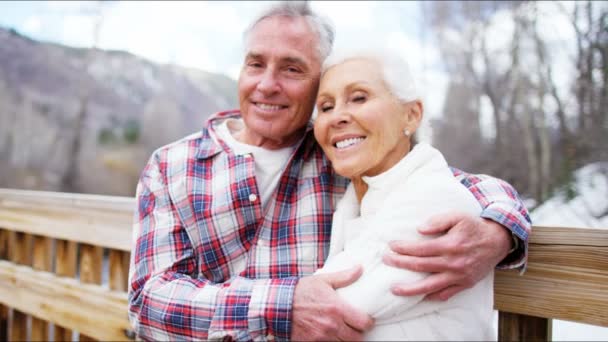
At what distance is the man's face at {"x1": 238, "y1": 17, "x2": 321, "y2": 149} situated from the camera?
4.50 ft

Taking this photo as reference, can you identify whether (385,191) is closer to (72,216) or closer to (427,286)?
(427,286)

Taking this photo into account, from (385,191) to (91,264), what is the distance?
1565mm

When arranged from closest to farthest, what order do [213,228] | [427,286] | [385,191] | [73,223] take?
[427,286] < [385,191] < [213,228] < [73,223]

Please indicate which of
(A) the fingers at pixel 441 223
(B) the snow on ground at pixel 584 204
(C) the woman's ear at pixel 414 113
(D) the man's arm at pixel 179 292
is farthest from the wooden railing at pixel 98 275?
(B) the snow on ground at pixel 584 204

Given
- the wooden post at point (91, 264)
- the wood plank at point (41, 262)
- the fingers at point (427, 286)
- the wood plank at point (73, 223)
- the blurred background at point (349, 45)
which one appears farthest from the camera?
the blurred background at point (349, 45)

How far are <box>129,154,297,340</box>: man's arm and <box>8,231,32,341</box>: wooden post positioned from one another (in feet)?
4.17

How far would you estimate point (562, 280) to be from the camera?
1.00m

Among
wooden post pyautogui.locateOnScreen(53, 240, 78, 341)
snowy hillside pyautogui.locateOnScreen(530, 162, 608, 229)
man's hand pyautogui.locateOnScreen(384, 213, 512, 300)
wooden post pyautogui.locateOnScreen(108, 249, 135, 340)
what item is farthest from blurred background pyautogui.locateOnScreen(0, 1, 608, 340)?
wooden post pyautogui.locateOnScreen(53, 240, 78, 341)

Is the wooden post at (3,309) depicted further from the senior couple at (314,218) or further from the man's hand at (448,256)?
the man's hand at (448,256)

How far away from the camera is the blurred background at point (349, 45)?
2.88 m

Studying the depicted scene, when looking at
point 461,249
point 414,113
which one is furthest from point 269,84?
point 461,249

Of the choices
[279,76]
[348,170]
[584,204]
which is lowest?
[584,204]

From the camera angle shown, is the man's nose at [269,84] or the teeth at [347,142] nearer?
the teeth at [347,142]

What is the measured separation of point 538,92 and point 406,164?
3.50 m
